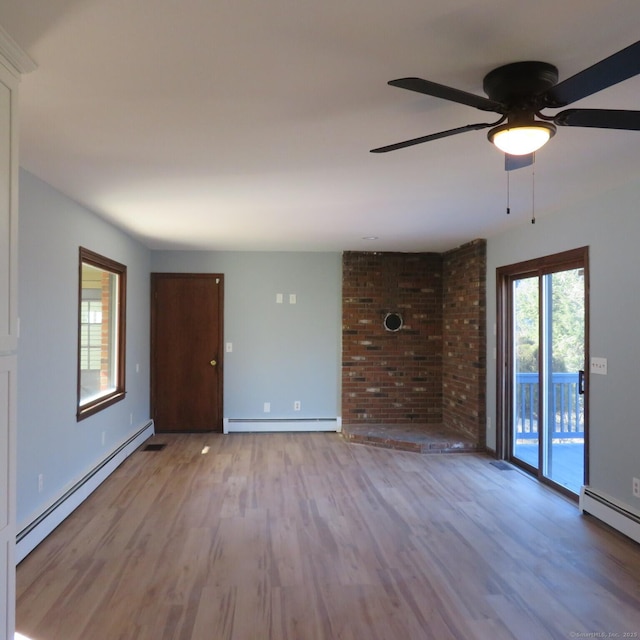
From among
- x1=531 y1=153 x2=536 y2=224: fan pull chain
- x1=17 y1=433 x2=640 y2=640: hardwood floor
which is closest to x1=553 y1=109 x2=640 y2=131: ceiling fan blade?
x1=531 y1=153 x2=536 y2=224: fan pull chain

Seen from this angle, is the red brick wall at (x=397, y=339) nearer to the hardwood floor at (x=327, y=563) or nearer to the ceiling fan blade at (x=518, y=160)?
the hardwood floor at (x=327, y=563)

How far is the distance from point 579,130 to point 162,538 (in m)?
3.38

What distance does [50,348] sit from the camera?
11.6 ft

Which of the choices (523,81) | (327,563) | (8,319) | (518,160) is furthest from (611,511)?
(8,319)

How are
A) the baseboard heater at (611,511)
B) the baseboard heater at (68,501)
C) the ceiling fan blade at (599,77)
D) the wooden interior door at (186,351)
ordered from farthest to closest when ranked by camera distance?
1. the wooden interior door at (186,351)
2. the baseboard heater at (611,511)
3. the baseboard heater at (68,501)
4. the ceiling fan blade at (599,77)

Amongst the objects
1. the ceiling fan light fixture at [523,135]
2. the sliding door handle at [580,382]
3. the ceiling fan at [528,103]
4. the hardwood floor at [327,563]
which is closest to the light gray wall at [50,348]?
the hardwood floor at [327,563]

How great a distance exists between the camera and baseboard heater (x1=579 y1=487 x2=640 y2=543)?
10.9 feet

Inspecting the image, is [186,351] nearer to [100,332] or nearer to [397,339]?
[100,332]

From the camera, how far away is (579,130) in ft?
7.98

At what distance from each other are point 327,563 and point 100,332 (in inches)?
124

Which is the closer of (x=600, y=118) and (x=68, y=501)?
(x=600, y=118)

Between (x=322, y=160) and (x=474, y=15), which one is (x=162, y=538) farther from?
(x=474, y=15)

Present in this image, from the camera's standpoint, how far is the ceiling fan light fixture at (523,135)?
5.78ft

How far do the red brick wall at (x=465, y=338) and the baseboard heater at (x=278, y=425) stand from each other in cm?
150
